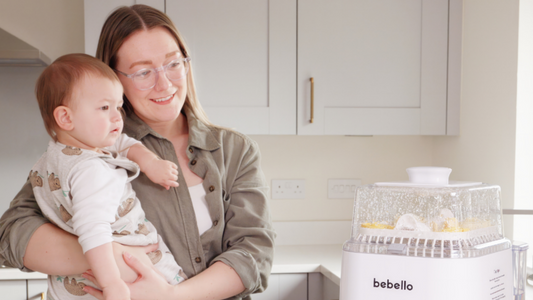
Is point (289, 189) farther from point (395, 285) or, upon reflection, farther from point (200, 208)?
point (395, 285)

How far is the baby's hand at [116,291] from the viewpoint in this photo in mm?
893

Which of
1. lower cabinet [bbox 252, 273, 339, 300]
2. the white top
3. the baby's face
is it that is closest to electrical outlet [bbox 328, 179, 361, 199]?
lower cabinet [bbox 252, 273, 339, 300]

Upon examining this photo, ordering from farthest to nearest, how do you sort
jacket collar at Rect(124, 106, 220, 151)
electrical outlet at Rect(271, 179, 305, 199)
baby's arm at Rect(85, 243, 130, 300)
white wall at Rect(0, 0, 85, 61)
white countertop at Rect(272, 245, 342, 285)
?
electrical outlet at Rect(271, 179, 305, 199)
white wall at Rect(0, 0, 85, 61)
white countertop at Rect(272, 245, 342, 285)
jacket collar at Rect(124, 106, 220, 151)
baby's arm at Rect(85, 243, 130, 300)

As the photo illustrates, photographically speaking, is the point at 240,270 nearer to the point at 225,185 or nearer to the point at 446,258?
the point at 225,185

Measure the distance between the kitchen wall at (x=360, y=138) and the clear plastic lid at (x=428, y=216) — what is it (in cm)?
106

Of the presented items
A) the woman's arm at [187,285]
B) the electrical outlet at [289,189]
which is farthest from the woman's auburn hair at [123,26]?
the electrical outlet at [289,189]

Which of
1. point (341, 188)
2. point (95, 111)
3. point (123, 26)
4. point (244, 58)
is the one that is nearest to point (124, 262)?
point (95, 111)

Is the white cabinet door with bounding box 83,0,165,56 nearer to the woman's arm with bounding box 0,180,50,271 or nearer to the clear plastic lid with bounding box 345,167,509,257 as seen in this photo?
the woman's arm with bounding box 0,180,50,271

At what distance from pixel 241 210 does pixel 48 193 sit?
41 cm

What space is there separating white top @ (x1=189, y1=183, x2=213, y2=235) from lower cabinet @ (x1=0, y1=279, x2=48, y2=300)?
1.03 meters

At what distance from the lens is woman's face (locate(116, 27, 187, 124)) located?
107 centimetres

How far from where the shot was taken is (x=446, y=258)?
762 millimetres

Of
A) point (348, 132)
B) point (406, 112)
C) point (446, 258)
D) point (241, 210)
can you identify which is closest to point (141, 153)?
point (241, 210)

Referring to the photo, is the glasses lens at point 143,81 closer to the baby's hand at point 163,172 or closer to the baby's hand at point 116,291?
the baby's hand at point 163,172
